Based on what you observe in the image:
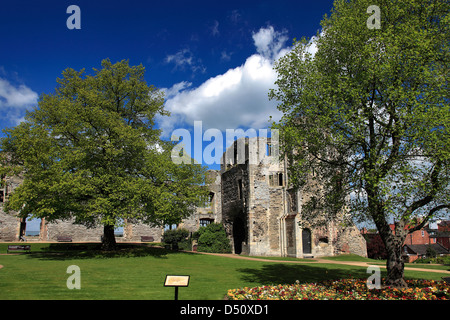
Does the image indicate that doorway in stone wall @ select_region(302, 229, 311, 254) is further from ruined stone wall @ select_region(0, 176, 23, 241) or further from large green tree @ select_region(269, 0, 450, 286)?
ruined stone wall @ select_region(0, 176, 23, 241)

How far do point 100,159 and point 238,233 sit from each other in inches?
602

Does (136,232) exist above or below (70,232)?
below

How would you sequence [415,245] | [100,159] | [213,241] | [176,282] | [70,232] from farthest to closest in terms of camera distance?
[415,245] < [70,232] < [213,241] < [100,159] < [176,282]

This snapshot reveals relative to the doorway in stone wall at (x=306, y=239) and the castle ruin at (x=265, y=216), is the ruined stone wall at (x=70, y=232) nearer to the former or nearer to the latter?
the castle ruin at (x=265, y=216)

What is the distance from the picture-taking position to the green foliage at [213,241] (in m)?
30.1

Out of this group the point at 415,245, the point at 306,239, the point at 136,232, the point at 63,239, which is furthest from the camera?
the point at 415,245

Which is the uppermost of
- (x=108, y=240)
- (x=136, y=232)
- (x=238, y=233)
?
(x=108, y=240)

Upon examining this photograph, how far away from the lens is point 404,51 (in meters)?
9.97

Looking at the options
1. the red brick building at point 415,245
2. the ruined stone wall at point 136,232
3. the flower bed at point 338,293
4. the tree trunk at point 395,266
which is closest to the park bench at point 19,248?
the ruined stone wall at point 136,232

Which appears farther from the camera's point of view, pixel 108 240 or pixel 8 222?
pixel 8 222

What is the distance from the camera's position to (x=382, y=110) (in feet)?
36.5

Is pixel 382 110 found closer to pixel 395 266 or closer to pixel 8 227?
pixel 395 266

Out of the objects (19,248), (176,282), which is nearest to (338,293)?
(176,282)
